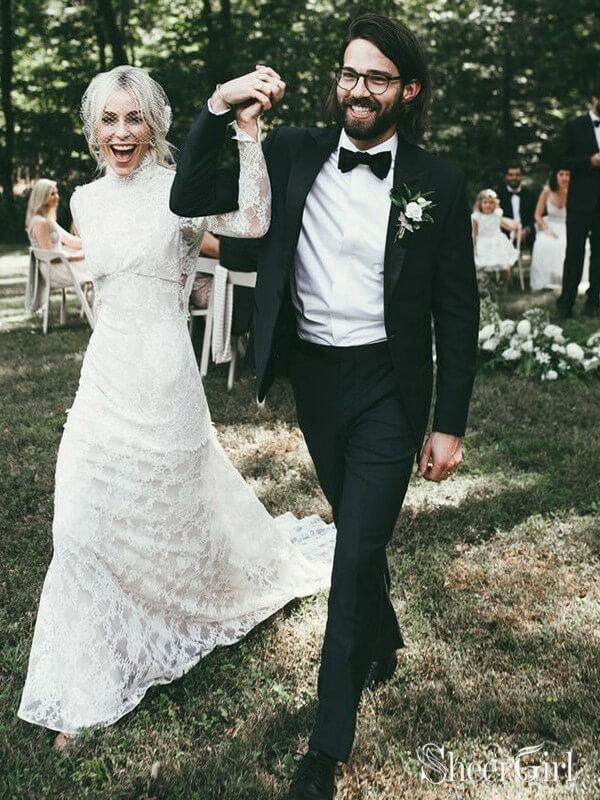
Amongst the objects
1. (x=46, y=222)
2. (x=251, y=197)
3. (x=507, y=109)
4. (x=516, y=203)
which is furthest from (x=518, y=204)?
(x=251, y=197)

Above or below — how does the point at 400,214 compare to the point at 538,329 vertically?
above

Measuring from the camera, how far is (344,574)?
2787 mm

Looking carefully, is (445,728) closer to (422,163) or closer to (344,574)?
(344,574)

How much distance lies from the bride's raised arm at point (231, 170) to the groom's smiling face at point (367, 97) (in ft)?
0.91

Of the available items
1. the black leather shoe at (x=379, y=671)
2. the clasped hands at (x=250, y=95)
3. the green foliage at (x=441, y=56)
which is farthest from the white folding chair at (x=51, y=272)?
the green foliage at (x=441, y=56)

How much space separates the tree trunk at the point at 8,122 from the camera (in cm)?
2328

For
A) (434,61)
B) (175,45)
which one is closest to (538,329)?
(434,61)

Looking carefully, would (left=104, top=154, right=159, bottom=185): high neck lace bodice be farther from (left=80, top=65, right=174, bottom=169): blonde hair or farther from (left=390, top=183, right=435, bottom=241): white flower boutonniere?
(left=390, top=183, right=435, bottom=241): white flower boutonniere

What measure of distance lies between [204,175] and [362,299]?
626mm

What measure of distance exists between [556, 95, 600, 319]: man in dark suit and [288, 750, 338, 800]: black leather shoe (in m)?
8.37

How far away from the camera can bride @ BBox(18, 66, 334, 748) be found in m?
3.08

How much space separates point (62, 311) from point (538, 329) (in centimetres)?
559

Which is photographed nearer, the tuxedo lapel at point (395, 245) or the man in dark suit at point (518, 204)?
the tuxedo lapel at point (395, 245)

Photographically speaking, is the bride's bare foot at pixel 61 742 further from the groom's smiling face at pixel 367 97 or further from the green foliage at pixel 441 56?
the green foliage at pixel 441 56
